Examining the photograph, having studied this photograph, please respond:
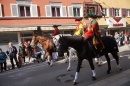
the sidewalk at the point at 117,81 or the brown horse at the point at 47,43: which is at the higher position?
the brown horse at the point at 47,43

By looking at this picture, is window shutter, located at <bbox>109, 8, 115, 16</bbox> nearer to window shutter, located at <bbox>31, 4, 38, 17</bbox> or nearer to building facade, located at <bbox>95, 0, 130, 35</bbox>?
building facade, located at <bbox>95, 0, 130, 35</bbox>

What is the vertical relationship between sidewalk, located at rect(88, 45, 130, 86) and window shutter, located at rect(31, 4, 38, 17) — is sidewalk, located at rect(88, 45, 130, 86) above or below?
below

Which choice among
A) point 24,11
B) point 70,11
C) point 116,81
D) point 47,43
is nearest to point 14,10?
point 24,11

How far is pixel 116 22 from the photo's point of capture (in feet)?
73.8

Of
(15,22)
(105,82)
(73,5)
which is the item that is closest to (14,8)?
(15,22)

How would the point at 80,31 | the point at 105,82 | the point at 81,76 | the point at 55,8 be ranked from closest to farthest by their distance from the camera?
the point at 105,82, the point at 81,76, the point at 80,31, the point at 55,8

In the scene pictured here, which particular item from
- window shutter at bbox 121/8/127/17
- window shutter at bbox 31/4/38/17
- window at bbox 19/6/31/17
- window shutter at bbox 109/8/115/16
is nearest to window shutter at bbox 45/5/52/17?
window shutter at bbox 31/4/38/17

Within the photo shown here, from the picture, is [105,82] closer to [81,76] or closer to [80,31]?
[81,76]

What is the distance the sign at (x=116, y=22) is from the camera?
21594 mm

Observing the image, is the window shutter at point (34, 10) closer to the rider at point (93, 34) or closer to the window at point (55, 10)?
the window at point (55, 10)

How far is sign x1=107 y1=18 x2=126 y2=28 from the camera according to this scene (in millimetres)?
21594

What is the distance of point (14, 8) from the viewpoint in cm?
1450

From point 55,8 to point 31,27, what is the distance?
4237mm

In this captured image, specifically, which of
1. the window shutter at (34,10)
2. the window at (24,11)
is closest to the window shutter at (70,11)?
the window shutter at (34,10)
